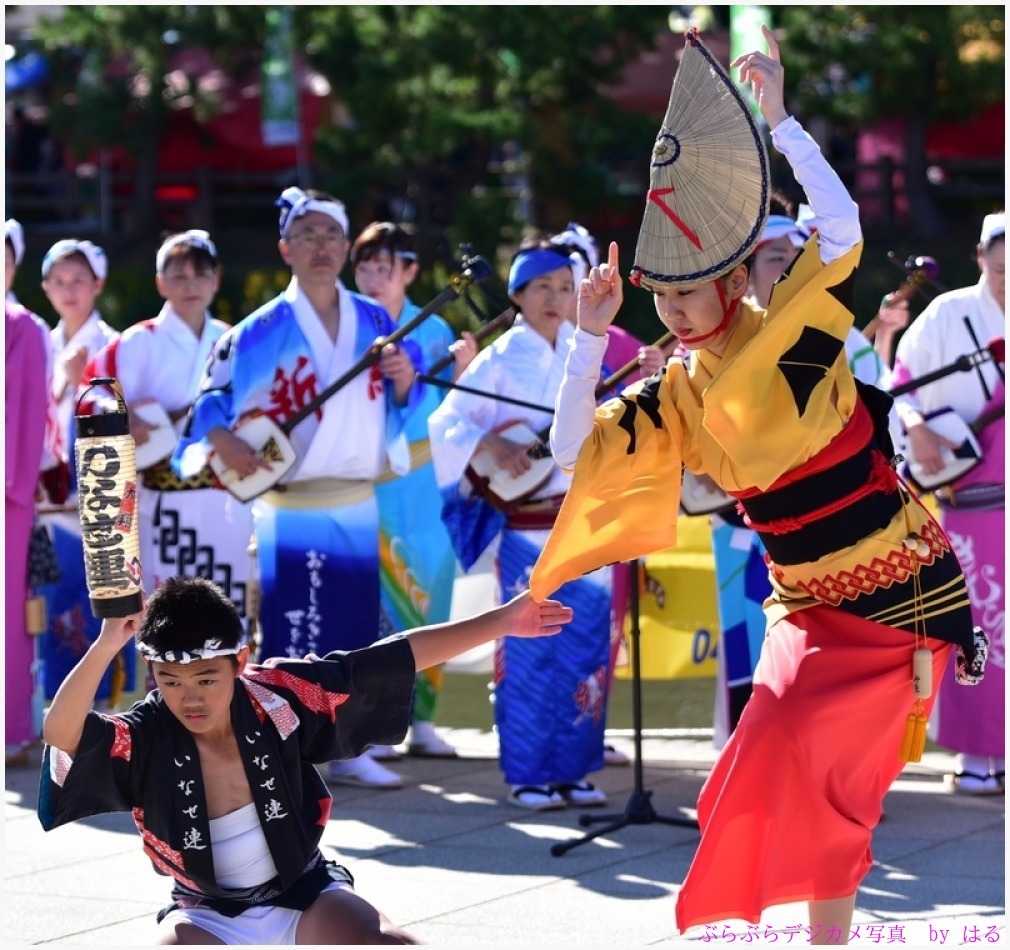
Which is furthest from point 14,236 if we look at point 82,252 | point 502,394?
point 502,394

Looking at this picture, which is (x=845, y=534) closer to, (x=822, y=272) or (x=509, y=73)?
(x=822, y=272)

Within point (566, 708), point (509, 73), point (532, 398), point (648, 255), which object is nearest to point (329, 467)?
point (532, 398)

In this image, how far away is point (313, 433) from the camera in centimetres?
580

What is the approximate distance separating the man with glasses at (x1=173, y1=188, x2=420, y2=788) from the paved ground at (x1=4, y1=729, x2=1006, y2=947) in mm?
603

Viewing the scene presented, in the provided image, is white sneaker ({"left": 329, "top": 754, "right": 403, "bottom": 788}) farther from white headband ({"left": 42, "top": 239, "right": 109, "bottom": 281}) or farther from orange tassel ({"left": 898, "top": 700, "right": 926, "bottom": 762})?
orange tassel ({"left": 898, "top": 700, "right": 926, "bottom": 762})

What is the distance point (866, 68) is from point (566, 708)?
8.70 m

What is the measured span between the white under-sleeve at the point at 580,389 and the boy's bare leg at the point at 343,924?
0.97 metres

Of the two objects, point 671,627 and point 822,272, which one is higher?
point 822,272

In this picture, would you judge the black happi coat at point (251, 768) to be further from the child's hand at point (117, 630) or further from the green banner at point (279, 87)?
the green banner at point (279, 87)

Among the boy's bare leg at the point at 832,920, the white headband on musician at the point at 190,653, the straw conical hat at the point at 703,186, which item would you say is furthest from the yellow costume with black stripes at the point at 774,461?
the white headband on musician at the point at 190,653

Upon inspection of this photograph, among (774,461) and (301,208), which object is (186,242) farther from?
(774,461)

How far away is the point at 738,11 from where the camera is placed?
38.3 feet

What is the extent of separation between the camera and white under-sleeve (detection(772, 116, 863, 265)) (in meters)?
3.36

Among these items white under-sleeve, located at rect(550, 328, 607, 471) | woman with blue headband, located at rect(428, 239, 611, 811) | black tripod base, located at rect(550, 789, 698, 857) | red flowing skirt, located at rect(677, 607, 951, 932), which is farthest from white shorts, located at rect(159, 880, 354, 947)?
woman with blue headband, located at rect(428, 239, 611, 811)
